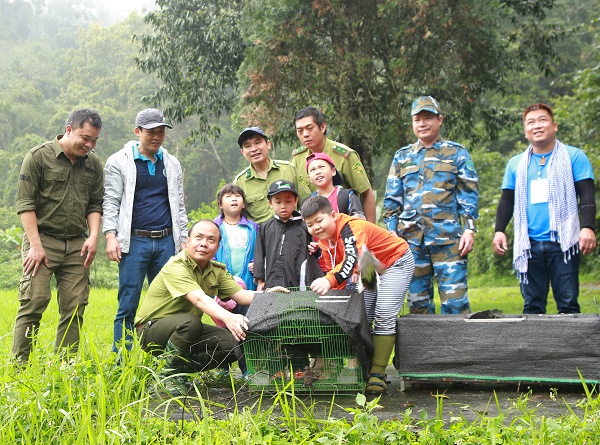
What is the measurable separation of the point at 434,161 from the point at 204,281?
6.31ft

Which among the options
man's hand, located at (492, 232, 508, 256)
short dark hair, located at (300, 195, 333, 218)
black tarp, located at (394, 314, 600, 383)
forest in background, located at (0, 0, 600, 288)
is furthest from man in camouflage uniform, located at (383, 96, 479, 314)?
forest in background, located at (0, 0, 600, 288)

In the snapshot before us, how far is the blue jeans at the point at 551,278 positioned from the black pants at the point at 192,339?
2144 millimetres

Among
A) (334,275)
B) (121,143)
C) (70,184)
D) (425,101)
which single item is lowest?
(334,275)

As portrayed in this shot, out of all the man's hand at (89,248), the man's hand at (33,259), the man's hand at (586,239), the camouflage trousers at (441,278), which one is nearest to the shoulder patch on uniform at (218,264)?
the man's hand at (89,248)

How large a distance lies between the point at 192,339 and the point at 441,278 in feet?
6.10

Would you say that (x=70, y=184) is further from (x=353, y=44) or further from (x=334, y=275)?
(x=353, y=44)

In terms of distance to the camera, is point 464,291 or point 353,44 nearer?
point 464,291

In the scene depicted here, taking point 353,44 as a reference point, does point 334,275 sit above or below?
below

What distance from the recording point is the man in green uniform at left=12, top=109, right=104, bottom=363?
4.94m

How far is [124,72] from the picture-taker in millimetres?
47094

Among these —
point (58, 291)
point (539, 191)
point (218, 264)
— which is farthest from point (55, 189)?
point (539, 191)

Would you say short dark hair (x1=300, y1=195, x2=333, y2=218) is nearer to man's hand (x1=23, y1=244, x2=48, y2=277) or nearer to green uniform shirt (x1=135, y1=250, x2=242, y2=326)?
green uniform shirt (x1=135, y1=250, x2=242, y2=326)

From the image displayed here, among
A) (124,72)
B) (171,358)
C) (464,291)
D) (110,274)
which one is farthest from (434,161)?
(124,72)

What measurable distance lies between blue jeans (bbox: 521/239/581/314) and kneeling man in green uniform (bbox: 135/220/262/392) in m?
2.02
